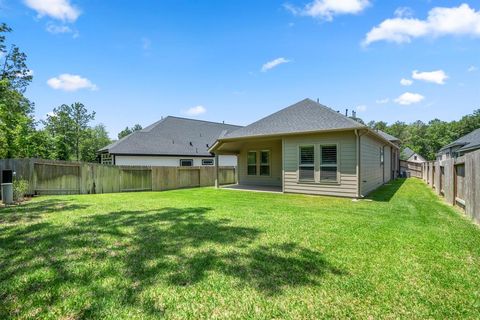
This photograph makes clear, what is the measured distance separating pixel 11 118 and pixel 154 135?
9.54m

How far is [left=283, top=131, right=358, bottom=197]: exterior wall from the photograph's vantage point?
10.2 metres

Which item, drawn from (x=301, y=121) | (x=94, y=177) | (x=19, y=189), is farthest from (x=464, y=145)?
(x=19, y=189)

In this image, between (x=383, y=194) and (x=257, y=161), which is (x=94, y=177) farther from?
(x=383, y=194)

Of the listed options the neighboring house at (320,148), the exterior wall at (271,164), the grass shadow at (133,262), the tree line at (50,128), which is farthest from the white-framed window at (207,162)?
the grass shadow at (133,262)

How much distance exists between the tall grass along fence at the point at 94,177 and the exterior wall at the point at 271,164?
8.42ft

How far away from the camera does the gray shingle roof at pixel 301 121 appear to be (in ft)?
34.8

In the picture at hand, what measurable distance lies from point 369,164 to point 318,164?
3170 millimetres

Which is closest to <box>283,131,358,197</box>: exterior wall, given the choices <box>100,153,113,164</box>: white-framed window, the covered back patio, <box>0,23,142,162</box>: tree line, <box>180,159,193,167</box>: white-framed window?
the covered back patio

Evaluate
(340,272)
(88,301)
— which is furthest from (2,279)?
(340,272)

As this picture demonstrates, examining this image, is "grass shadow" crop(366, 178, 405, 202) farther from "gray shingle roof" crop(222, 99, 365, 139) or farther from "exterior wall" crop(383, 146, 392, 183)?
"exterior wall" crop(383, 146, 392, 183)

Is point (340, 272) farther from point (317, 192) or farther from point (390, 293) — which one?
point (317, 192)

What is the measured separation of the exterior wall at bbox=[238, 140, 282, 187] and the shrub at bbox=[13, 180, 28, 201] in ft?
35.0

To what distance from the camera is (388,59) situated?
12703 millimetres

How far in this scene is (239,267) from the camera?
11.9 feet
